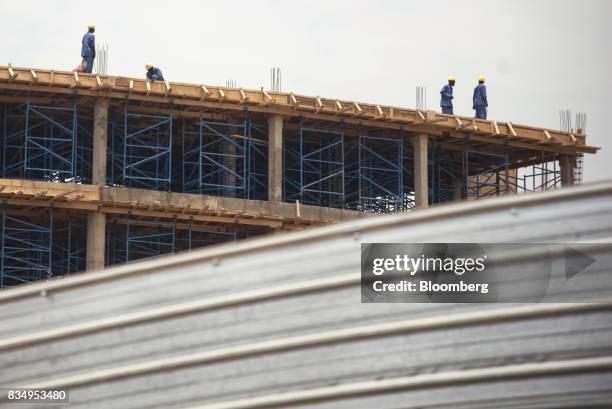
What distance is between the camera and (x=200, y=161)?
1469 inches

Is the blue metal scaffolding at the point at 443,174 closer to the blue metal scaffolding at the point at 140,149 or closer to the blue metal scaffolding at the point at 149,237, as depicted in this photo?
the blue metal scaffolding at the point at 149,237

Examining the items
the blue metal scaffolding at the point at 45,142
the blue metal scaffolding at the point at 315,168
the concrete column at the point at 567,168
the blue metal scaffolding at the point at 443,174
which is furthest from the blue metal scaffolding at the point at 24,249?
the concrete column at the point at 567,168

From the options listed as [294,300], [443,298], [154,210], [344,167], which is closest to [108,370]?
[294,300]

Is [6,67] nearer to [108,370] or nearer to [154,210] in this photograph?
[154,210]

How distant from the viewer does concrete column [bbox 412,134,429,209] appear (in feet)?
127

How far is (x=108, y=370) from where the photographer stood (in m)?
9.05

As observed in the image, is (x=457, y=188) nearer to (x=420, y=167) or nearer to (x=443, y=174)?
(x=443, y=174)

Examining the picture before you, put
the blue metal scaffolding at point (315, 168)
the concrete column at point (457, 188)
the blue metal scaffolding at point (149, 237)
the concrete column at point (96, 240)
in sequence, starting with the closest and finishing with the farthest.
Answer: the concrete column at point (96, 240) < the blue metal scaffolding at point (149, 237) < the blue metal scaffolding at point (315, 168) < the concrete column at point (457, 188)

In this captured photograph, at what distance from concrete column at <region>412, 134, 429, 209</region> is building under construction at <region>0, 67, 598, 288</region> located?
0.14ft

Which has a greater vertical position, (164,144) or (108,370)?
(164,144)

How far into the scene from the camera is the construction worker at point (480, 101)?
1626 inches

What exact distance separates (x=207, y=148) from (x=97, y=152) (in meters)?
6.03

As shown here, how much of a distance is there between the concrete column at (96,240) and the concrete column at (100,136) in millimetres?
1463

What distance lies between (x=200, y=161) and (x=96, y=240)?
181 inches
